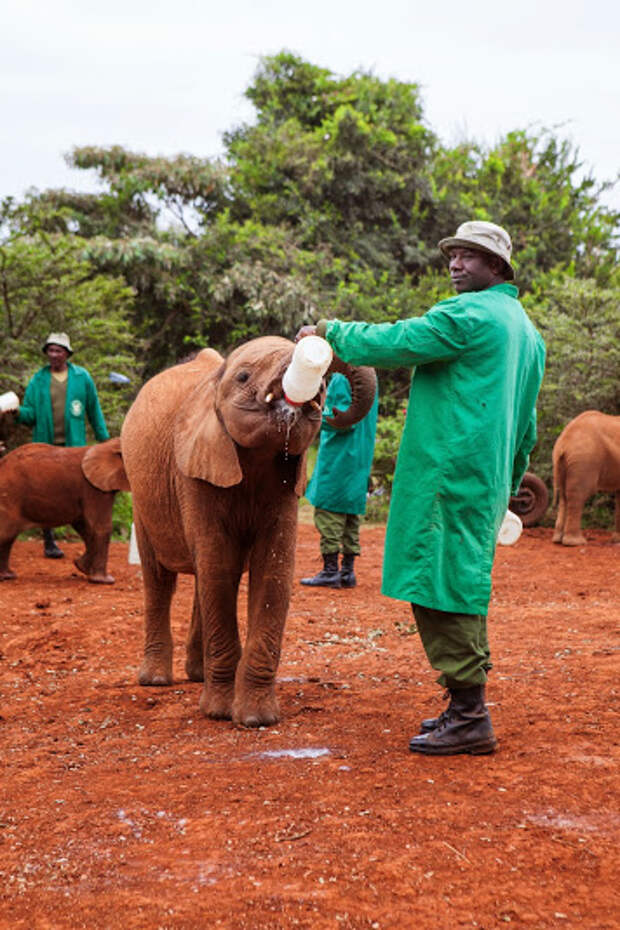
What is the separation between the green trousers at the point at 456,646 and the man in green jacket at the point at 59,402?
6.83 meters

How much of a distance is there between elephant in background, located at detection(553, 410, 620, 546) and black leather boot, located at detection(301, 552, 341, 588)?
4.22 meters

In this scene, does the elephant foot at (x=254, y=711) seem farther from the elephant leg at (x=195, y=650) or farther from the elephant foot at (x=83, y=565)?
the elephant foot at (x=83, y=565)

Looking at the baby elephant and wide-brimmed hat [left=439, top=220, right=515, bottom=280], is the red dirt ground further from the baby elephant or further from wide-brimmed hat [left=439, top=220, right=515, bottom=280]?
the baby elephant

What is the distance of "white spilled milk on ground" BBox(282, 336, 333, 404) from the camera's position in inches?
155

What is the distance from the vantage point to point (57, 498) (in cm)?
952

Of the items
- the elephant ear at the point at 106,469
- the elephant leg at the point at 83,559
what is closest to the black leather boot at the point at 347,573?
the elephant ear at the point at 106,469

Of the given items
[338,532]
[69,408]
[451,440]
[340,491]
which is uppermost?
[69,408]

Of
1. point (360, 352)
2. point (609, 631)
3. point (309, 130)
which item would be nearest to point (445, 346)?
point (360, 352)

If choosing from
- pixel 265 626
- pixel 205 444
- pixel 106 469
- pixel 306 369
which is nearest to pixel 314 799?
pixel 265 626

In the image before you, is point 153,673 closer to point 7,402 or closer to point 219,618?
point 219,618

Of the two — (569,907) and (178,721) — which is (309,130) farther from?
(569,907)

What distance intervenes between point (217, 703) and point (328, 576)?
456 cm

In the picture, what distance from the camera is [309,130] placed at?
2686 centimetres

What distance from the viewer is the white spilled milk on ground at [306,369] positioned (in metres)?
3.95
